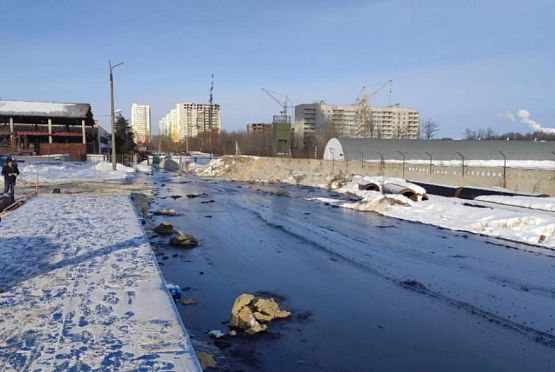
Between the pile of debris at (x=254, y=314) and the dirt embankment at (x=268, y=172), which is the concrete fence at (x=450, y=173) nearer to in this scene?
the dirt embankment at (x=268, y=172)

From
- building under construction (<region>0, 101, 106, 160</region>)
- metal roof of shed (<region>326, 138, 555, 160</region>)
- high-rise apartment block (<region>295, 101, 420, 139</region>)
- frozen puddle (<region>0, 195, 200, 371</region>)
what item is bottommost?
frozen puddle (<region>0, 195, 200, 371</region>)

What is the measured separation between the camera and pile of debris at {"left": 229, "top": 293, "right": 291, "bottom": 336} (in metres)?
8.01

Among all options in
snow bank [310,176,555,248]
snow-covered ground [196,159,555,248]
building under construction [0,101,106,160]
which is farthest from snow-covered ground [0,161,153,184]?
snow bank [310,176,555,248]

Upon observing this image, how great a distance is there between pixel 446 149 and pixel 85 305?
46795 mm

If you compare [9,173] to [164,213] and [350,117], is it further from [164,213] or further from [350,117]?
[350,117]

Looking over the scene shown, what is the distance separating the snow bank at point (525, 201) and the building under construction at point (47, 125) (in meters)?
47.3

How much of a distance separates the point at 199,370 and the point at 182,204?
A: 21111mm

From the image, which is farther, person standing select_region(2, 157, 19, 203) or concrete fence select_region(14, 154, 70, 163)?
concrete fence select_region(14, 154, 70, 163)

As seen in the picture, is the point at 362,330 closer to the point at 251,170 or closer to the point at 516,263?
the point at 516,263

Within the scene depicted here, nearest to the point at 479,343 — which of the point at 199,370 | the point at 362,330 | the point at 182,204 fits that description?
the point at 362,330

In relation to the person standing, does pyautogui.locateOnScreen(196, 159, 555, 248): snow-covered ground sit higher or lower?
lower

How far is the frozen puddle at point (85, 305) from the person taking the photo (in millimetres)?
5504

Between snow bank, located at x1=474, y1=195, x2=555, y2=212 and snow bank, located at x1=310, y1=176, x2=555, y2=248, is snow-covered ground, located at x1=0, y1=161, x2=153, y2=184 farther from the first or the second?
snow bank, located at x1=474, y1=195, x2=555, y2=212

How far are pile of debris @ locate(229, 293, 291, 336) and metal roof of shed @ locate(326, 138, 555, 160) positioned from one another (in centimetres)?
3992
